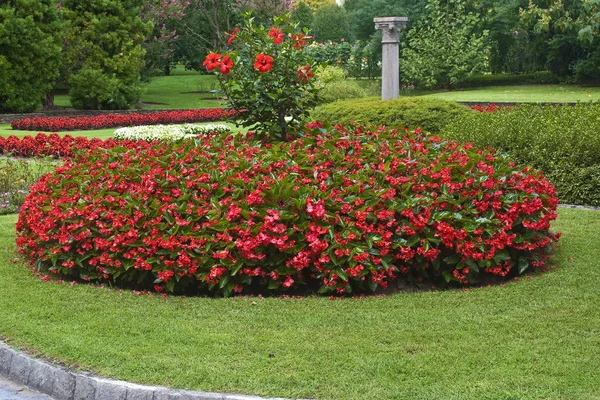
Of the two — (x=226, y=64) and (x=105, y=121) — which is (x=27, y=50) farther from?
(x=226, y=64)

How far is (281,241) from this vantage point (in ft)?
18.9

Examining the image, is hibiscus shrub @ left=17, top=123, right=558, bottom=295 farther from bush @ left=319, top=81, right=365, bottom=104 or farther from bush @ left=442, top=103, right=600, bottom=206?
bush @ left=319, top=81, right=365, bottom=104

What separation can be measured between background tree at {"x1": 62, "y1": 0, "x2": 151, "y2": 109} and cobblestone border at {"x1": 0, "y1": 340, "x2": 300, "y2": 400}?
23726 mm

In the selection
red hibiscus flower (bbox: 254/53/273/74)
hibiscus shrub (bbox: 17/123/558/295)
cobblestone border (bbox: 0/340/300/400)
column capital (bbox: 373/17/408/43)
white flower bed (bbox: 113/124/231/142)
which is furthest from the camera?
white flower bed (bbox: 113/124/231/142)

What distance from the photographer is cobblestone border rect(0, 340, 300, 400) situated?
415 cm

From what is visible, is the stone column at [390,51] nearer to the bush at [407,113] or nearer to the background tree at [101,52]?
the bush at [407,113]

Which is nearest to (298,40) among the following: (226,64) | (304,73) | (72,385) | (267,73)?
(304,73)

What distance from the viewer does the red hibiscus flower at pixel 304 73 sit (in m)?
7.66

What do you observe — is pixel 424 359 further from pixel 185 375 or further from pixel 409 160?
pixel 409 160

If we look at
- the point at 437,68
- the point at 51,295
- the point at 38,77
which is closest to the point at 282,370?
the point at 51,295

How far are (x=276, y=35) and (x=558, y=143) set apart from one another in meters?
4.25

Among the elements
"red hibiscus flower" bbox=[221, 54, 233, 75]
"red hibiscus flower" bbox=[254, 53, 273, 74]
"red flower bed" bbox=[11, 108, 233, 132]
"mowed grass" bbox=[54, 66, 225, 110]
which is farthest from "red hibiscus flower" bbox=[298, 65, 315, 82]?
"mowed grass" bbox=[54, 66, 225, 110]

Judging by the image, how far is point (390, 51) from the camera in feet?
56.4

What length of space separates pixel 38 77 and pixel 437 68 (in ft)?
58.4
